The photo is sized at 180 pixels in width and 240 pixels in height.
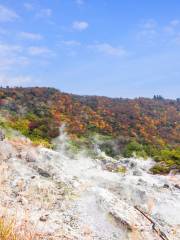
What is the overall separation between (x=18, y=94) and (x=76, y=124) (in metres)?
8.78

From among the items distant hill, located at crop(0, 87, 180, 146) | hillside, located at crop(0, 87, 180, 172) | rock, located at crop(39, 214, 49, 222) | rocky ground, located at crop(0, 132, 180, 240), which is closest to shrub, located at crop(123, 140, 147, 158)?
hillside, located at crop(0, 87, 180, 172)

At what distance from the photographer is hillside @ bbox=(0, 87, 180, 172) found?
25.4 m

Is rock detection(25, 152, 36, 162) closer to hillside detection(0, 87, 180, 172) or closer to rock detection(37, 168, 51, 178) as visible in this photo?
rock detection(37, 168, 51, 178)

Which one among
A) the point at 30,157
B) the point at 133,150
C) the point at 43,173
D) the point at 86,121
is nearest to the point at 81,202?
the point at 43,173

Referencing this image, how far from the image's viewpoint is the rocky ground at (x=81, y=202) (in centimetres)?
731

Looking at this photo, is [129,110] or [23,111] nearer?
[23,111]

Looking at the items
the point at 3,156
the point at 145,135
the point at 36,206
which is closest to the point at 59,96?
the point at 145,135

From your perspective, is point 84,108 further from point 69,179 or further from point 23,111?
point 69,179

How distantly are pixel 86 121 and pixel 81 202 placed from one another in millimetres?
24677

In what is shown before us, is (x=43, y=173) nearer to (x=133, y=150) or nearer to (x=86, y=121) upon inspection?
(x=133, y=150)

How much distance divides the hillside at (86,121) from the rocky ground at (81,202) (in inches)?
417

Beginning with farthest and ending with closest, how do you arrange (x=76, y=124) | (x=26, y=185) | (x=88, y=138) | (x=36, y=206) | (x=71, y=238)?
(x=76, y=124), (x=88, y=138), (x=26, y=185), (x=36, y=206), (x=71, y=238)

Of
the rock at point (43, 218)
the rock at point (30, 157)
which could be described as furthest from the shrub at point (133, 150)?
the rock at point (43, 218)

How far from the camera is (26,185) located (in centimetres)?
914
